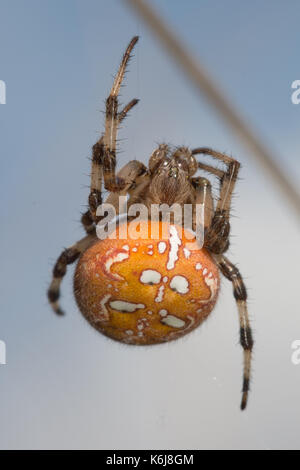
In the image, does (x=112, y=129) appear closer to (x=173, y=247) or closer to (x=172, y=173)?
(x=172, y=173)

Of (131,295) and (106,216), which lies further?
(106,216)

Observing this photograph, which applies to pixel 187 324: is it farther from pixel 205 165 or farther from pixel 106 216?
pixel 205 165

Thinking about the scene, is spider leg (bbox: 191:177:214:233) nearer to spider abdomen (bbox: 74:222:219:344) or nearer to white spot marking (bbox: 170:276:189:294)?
spider abdomen (bbox: 74:222:219:344)

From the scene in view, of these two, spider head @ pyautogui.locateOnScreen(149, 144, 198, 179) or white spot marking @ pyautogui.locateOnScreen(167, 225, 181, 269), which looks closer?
white spot marking @ pyautogui.locateOnScreen(167, 225, 181, 269)

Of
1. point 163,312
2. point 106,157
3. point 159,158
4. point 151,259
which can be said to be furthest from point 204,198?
point 163,312

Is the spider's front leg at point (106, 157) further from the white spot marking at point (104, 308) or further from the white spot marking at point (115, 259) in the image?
the white spot marking at point (104, 308)

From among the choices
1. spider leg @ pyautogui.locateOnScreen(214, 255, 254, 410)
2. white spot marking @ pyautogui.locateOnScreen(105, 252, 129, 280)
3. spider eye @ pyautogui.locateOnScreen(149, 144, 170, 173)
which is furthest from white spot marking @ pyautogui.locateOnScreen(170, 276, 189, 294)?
spider eye @ pyautogui.locateOnScreen(149, 144, 170, 173)

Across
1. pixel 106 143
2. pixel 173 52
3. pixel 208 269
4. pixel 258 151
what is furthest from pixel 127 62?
pixel 258 151
